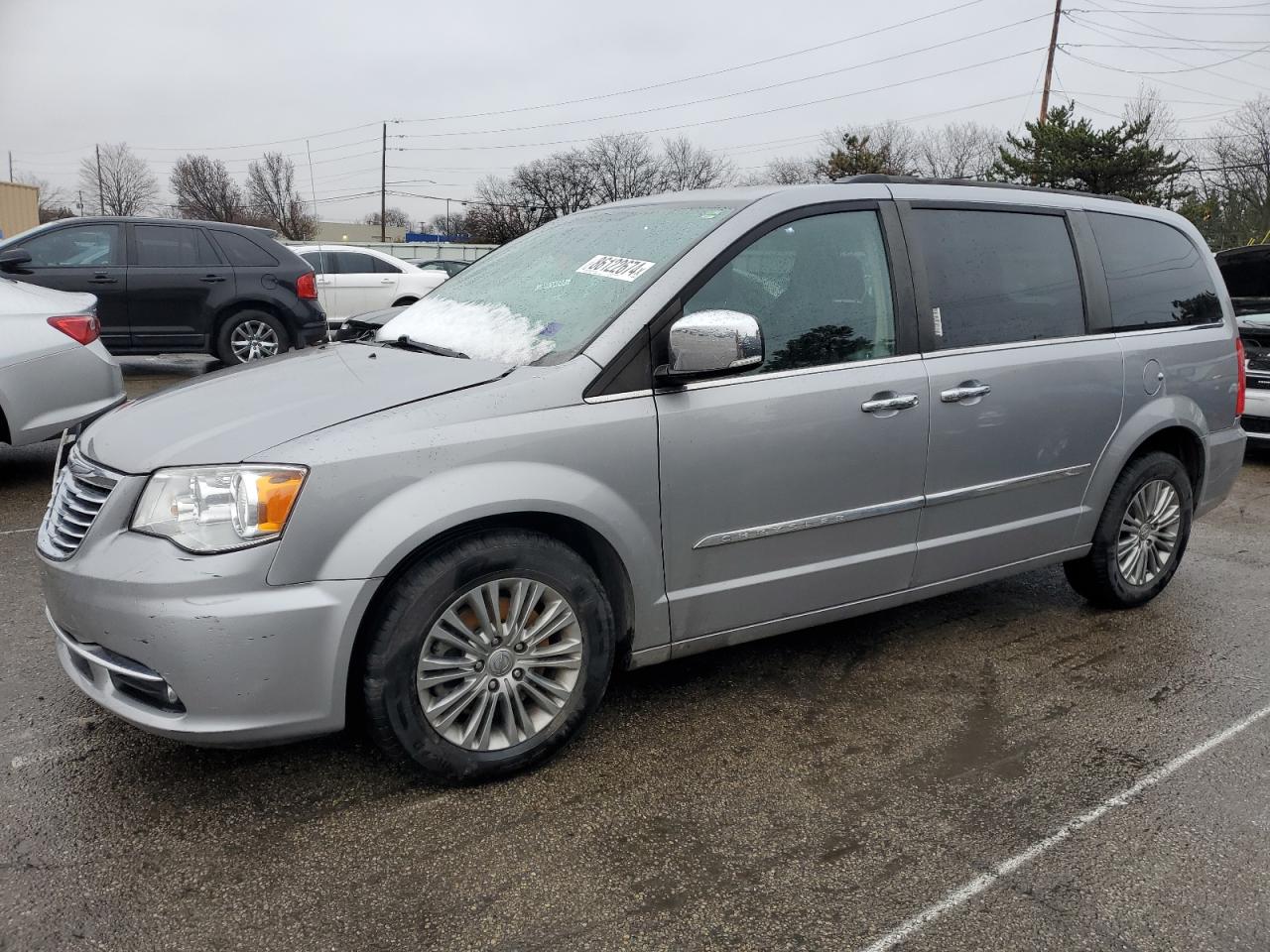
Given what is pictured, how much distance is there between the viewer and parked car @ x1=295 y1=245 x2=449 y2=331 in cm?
1606

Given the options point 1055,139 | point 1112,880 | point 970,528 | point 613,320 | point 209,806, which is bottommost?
point 1112,880

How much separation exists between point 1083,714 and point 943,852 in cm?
116

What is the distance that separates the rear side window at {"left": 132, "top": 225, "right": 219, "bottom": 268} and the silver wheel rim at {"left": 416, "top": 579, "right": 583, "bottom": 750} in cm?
926

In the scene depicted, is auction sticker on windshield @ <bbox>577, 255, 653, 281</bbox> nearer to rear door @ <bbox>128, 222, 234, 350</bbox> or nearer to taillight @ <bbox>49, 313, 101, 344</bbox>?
taillight @ <bbox>49, 313, 101, 344</bbox>

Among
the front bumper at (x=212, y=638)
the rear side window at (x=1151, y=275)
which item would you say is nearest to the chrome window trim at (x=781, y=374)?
the front bumper at (x=212, y=638)

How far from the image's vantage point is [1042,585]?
5.02m

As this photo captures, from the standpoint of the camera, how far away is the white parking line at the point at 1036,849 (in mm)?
2338

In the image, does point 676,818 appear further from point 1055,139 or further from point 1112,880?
point 1055,139

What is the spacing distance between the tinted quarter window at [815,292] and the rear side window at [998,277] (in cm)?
25

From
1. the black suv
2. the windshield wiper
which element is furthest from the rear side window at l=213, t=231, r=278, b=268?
the windshield wiper

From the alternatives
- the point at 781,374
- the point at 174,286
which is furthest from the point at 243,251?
the point at 781,374

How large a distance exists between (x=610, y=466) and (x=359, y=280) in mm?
14292

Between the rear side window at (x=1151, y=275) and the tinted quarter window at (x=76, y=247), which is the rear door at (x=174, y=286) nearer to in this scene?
the tinted quarter window at (x=76, y=247)

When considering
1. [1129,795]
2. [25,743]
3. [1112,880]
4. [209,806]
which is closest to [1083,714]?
[1129,795]
